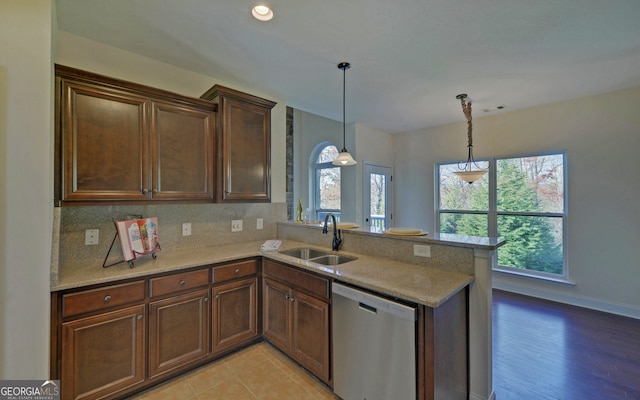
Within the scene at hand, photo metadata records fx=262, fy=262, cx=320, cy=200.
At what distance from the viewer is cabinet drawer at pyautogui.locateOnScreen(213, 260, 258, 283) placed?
225cm

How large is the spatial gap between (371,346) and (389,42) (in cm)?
235

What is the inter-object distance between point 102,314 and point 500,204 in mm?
5141

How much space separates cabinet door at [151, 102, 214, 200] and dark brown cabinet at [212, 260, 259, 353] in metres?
0.74

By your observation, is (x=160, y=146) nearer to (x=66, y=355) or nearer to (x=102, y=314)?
(x=102, y=314)

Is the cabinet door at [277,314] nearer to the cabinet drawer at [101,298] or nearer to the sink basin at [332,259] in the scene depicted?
the sink basin at [332,259]

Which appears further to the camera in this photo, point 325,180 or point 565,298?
point 325,180

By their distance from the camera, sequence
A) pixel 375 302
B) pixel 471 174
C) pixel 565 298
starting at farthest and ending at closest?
pixel 565 298, pixel 471 174, pixel 375 302

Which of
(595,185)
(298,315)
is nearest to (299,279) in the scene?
(298,315)

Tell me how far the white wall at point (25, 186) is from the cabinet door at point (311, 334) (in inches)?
59.5

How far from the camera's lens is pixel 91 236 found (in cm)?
210

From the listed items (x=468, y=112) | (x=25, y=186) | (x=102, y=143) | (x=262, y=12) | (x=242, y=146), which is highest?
(x=262, y=12)

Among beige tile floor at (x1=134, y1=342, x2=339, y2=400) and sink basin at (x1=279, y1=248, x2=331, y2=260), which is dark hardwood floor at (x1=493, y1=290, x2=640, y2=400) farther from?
sink basin at (x1=279, y1=248, x2=331, y2=260)

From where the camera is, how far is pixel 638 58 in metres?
2.51

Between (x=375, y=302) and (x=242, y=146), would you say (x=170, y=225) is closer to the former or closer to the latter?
(x=242, y=146)
